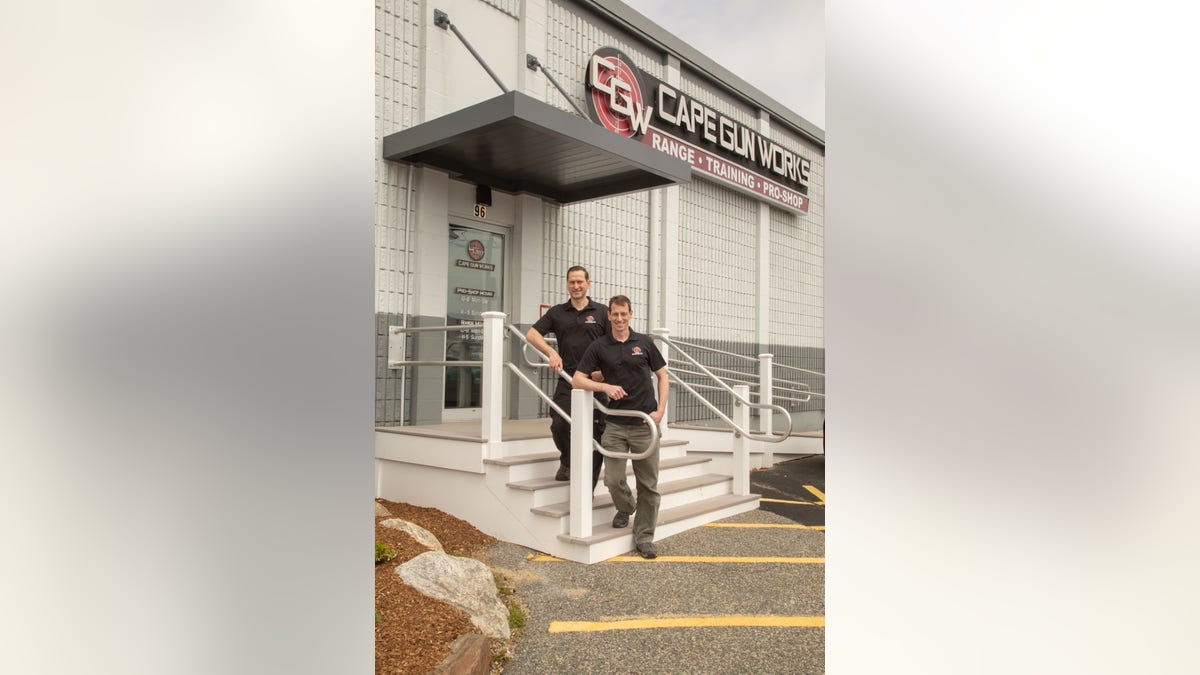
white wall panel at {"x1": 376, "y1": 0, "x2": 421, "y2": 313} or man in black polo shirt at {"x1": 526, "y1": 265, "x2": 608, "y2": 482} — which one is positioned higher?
white wall panel at {"x1": 376, "y1": 0, "x2": 421, "y2": 313}

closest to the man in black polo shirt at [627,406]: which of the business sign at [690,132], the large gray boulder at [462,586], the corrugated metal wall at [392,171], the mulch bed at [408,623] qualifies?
the large gray boulder at [462,586]

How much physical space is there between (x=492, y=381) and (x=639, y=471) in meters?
1.38

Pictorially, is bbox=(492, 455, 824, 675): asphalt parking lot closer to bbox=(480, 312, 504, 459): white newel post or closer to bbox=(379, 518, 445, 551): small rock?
bbox=(379, 518, 445, 551): small rock

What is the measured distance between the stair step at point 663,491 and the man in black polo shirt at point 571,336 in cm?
21

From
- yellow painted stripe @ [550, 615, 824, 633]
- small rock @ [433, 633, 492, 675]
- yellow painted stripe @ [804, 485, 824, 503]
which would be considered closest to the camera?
small rock @ [433, 633, 492, 675]

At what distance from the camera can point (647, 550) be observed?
500 centimetres

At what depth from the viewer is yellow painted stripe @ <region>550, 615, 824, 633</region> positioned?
369 centimetres

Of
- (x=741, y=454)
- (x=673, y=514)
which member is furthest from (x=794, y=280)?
(x=673, y=514)

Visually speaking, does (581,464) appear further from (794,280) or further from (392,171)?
Answer: (794,280)

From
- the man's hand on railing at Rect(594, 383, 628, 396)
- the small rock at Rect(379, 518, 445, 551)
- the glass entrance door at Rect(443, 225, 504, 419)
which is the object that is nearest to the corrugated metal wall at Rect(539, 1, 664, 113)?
the glass entrance door at Rect(443, 225, 504, 419)

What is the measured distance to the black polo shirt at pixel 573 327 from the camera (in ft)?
18.3

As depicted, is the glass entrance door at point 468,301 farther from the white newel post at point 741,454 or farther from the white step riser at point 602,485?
the white newel post at point 741,454
